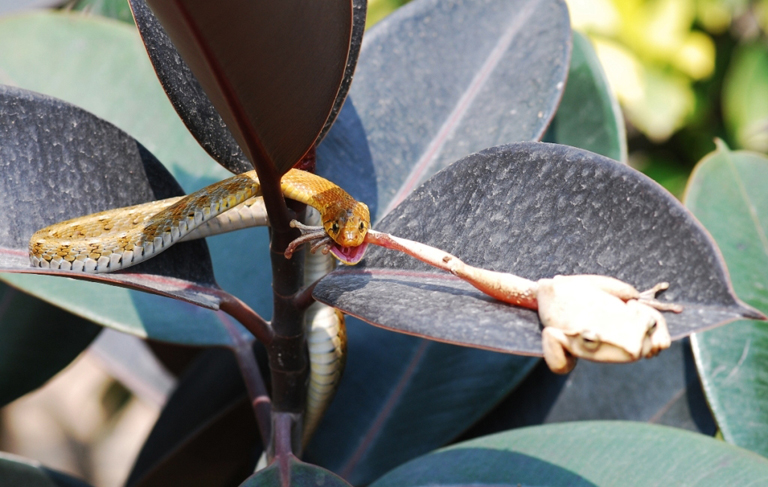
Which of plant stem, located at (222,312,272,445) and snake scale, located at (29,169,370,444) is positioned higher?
snake scale, located at (29,169,370,444)

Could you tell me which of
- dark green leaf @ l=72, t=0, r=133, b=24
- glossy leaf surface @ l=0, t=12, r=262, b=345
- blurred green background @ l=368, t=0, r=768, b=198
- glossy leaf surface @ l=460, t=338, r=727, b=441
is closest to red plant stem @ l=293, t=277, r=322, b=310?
glossy leaf surface @ l=0, t=12, r=262, b=345

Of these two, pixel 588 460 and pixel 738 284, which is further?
pixel 738 284

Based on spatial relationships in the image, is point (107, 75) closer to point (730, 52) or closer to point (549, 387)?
point (549, 387)

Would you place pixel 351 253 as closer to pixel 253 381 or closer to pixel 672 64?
pixel 253 381

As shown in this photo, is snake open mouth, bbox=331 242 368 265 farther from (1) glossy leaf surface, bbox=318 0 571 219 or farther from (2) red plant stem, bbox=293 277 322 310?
(1) glossy leaf surface, bbox=318 0 571 219

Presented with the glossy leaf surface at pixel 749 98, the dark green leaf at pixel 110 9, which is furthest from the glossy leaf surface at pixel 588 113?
the glossy leaf surface at pixel 749 98

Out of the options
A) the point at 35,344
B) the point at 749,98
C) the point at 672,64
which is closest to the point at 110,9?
the point at 35,344

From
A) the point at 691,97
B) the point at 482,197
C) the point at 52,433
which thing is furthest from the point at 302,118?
the point at 52,433
